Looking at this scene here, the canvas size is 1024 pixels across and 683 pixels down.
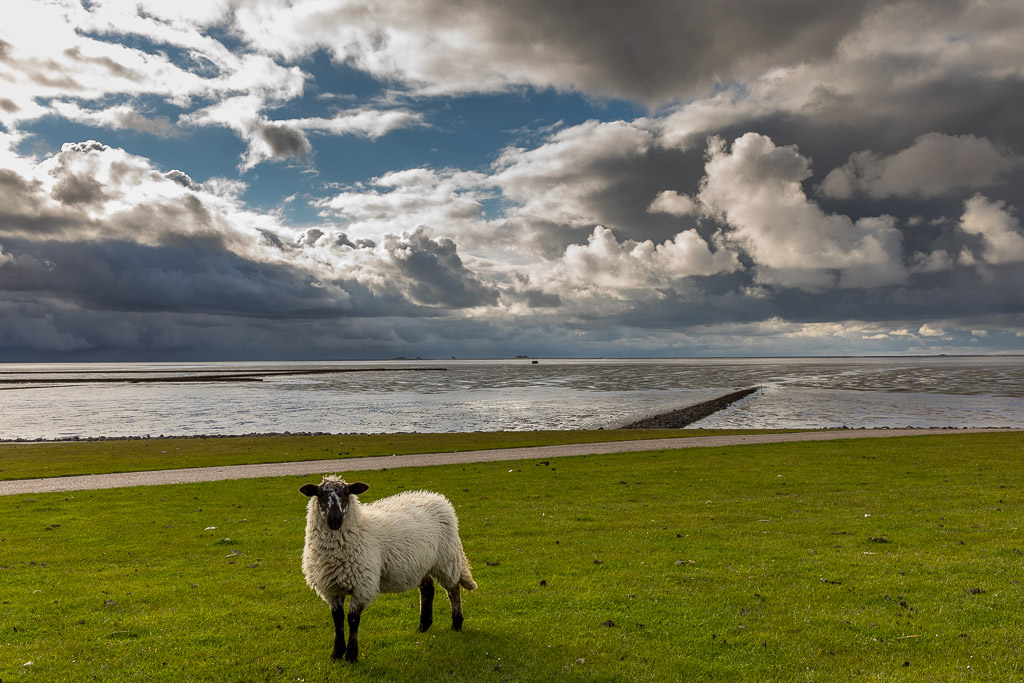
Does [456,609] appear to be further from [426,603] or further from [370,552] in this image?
[370,552]

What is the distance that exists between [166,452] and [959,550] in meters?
41.5

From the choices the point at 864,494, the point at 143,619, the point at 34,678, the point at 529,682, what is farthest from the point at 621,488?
the point at 34,678

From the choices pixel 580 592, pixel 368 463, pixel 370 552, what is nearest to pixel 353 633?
pixel 370 552

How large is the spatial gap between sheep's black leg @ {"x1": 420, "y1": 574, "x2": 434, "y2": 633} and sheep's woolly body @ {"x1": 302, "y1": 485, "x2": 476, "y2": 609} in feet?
0.80

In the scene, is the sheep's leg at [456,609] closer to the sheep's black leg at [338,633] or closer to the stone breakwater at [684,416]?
the sheep's black leg at [338,633]

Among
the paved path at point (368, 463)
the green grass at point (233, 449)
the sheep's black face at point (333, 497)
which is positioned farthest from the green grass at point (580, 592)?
the green grass at point (233, 449)

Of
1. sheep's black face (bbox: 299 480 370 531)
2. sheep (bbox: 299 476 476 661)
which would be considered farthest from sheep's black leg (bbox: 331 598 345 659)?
sheep's black face (bbox: 299 480 370 531)

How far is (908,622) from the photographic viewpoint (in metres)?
9.30

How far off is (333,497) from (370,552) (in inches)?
42.4

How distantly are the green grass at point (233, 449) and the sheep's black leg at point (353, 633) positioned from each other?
25.7 meters

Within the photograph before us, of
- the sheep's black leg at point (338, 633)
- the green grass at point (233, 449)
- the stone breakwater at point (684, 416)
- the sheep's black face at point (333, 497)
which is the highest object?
the sheep's black face at point (333, 497)

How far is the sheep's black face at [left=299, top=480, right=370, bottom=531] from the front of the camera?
8.59 metres

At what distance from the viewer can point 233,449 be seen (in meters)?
38.2

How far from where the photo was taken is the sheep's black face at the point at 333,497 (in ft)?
28.2
